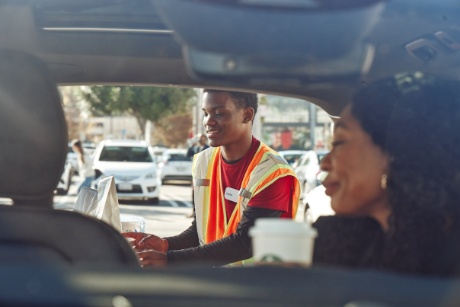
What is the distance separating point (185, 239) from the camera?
154 inches

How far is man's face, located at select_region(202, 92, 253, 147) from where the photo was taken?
3752 millimetres

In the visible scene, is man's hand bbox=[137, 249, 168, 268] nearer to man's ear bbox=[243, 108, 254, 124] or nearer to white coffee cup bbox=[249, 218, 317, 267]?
man's ear bbox=[243, 108, 254, 124]

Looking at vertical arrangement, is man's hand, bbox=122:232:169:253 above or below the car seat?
below

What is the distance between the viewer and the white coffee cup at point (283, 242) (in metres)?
1.74

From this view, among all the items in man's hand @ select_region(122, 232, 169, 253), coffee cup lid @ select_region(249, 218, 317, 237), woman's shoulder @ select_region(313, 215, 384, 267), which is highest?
coffee cup lid @ select_region(249, 218, 317, 237)

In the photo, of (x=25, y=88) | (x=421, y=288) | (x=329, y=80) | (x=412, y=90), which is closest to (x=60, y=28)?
(x=25, y=88)

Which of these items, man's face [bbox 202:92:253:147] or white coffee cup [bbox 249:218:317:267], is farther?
man's face [bbox 202:92:253:147]

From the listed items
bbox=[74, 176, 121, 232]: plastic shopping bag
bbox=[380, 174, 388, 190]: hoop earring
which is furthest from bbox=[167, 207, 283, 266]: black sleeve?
bbox=[380, 174, 388, 190]: hoop earring

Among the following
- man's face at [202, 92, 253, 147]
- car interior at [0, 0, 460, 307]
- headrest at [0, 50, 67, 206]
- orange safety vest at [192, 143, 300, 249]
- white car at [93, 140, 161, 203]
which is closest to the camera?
car interior at [0, 0, 460, 307]

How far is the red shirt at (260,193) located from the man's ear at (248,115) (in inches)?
3.5

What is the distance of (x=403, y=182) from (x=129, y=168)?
648 inches

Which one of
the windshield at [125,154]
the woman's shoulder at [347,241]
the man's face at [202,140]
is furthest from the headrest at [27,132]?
the man's face at [202,140]

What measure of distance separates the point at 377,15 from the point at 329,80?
0.18 metres

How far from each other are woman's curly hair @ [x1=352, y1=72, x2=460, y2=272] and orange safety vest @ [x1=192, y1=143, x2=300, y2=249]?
1.46 metres
